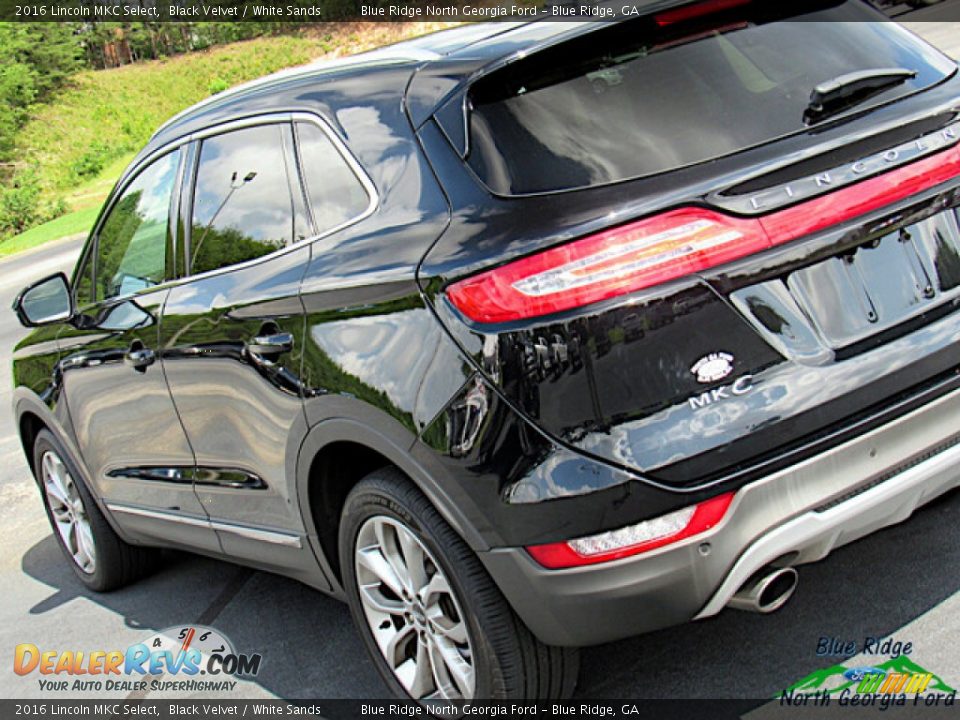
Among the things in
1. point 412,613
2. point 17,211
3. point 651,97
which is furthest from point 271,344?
point 17,211

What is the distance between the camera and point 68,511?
18.5 ft

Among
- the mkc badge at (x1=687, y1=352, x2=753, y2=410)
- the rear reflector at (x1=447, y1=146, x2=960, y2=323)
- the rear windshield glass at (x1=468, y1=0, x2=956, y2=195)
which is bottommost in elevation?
the mkc badge at (x1=687, y1=352, x2=753, y2=410)

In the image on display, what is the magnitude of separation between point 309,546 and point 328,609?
1.02 m

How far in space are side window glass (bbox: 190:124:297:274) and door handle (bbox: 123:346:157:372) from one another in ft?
1.23

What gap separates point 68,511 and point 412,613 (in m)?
2.87

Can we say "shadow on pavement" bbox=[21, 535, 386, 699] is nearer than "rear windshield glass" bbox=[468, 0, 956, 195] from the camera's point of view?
No

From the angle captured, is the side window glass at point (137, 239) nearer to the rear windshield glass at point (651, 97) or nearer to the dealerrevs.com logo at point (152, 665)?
the dealerrevs.com logo at point (152, 665)

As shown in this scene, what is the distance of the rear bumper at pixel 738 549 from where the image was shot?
2.75 m

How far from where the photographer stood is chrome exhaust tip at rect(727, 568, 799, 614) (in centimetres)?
286

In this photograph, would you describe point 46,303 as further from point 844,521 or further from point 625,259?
point 844,521

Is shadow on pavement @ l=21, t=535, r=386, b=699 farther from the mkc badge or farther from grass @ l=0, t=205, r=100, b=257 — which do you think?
grass @ l=0, t=205, r=100, b=257

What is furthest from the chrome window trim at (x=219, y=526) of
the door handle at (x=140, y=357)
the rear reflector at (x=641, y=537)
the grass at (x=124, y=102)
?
the grass at (x=124, y=102)

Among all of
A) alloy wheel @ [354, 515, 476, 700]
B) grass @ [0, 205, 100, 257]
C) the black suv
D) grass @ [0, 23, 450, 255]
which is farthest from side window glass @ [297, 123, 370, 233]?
grass @ [0, 23, 450, 255]

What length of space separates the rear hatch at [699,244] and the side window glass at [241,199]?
0.73m
